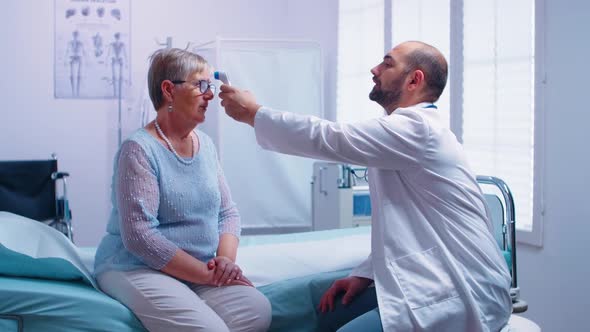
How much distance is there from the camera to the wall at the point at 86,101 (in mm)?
4422

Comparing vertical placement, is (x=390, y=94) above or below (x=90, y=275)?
above

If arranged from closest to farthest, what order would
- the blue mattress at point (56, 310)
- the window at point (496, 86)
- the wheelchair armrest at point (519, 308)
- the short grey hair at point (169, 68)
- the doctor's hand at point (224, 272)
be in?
the blue mattress at point (56, 310) → the doctor's hand at point (224, 272) → the short grey hair at point (169, 68) → the wheelchair armrest at point (519, 308) → the window at point (496, 86)

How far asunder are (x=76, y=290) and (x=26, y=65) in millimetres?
3227

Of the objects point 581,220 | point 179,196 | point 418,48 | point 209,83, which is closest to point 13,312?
point 179,196

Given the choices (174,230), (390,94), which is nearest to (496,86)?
(390,94)

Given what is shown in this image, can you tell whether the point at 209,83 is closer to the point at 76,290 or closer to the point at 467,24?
the point at 76,290

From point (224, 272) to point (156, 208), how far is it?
25cm

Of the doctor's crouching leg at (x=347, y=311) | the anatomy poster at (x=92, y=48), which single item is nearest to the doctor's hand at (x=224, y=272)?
the doctor's crouching leg at (x=347, y=311)

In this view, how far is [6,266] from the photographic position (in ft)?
5.50

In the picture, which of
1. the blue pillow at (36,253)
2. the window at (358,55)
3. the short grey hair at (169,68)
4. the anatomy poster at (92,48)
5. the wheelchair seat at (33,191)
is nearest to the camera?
the blue pillow at (36,253)

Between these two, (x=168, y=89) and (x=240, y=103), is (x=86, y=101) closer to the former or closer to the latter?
(x=168, y=89)

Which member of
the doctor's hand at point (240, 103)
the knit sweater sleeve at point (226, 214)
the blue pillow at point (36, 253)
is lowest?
the blue pillow at point (36, 253)

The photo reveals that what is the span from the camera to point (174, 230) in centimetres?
Result: 180

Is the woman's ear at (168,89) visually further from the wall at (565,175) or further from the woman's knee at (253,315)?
the wall at (565,175)
